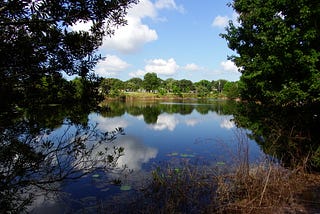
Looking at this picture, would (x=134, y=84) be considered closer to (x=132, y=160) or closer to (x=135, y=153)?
(x=135, y=153)

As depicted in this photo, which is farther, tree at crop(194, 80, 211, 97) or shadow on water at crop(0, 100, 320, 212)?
tree at crop(194, 80, 211, 97)

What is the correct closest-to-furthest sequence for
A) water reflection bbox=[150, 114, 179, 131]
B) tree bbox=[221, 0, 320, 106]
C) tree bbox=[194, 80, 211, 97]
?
tree bbox=[221, 0, 320, 106], water reflection bbox=[150, 114, 179, 131], tree bbox=[194, 80, 211, 97]

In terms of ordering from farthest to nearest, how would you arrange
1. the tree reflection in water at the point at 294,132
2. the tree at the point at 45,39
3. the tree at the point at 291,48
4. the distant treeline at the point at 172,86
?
the distant treeline at the point at 172,86, the tree reflection in water at the point at 294,132, the tree at the point at 291,48, the tree at the point at 45,39

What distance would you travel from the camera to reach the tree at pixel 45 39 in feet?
9.73

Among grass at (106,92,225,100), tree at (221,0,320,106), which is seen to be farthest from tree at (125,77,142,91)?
tree at (221,0,320,106)

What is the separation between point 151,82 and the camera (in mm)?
103188

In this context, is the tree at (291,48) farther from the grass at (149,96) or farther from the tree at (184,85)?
the tree at (184,85)

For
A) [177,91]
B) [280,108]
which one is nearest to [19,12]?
[280,108]

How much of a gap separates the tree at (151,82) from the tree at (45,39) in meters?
99.7

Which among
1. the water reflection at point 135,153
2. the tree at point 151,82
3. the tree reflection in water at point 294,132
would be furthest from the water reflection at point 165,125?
the tree at point 151,82

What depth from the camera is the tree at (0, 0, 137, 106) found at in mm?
2967

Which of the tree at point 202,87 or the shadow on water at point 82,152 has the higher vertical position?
the tree at point 202,87

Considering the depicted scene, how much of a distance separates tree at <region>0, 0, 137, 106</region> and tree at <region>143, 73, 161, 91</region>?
9966 cm

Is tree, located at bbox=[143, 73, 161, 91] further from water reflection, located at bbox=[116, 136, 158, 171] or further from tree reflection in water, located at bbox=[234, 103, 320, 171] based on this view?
tree reflection in water, located at bbox=[234, 103, 320, 171]
